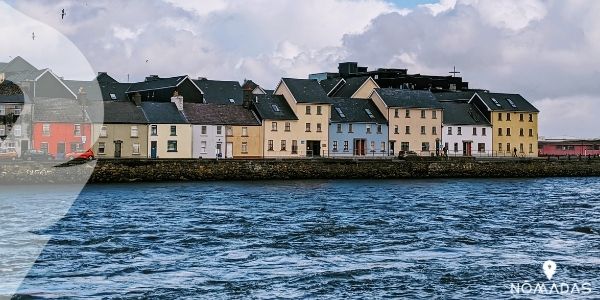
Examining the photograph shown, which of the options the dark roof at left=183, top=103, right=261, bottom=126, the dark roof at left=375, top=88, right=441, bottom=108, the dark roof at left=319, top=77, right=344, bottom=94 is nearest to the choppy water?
the dark roof at left=183, top=103, right=261, bottom=126

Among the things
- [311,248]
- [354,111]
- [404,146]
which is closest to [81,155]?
[354,111]

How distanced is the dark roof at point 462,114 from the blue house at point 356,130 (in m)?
9.55

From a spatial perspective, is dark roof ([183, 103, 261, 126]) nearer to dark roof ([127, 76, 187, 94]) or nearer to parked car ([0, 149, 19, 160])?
dark roof ([127, 76, 187, 94])

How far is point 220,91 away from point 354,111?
17.9 meters

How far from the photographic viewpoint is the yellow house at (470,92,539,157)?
360 feet

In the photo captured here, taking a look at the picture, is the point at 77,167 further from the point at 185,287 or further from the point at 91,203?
the point at 185,287

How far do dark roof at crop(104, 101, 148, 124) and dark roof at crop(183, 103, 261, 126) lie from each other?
4.95 metres

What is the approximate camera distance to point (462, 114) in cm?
10806

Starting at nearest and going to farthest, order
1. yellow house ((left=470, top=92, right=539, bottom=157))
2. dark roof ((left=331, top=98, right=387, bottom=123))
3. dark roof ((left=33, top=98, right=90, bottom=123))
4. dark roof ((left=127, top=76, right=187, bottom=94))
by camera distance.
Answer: dark roof ((left=33, top=98, right=90, bottom=123))
dark roof ((left=331, top=98, right=387, bottom=123))
dark roof ((left=127, top=76, right=187, bottom=94))
yellow house ((left=470, top=92, right=539, bottom=157))

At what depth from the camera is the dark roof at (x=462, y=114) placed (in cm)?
10625

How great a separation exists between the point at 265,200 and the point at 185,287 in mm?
28075

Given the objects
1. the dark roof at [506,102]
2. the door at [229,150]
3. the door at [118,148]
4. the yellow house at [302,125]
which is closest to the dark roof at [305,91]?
the yellow house at [302,125]

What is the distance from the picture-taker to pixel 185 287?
20719 mm

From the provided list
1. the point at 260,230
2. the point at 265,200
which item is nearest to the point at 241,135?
the point at 265,200
